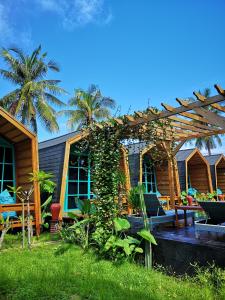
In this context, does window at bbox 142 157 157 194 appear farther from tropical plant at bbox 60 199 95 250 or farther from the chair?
the chair

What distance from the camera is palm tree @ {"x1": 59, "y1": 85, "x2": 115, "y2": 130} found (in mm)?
26594

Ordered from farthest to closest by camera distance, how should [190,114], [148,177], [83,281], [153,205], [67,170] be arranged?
1. [148,177]
2. [67,170]
3. [153,205]
4. [190,114]
5. [83,281]

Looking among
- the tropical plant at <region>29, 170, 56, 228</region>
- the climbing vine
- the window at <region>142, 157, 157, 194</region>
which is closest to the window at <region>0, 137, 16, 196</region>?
the tropical plant at <region>29, 170, 56, 228</region>

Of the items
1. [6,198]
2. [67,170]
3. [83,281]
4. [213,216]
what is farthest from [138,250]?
[6,198]

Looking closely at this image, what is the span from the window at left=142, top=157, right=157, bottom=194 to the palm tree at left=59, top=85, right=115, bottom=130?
1309cm

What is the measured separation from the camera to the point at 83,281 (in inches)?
165

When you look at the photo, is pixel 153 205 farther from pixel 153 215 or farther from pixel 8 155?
pixel 8 155

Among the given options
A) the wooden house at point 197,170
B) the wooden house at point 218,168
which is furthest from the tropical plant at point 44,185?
the wooden house at point 218,168

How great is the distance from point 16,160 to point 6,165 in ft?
1.24

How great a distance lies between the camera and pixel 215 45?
10.2 meters

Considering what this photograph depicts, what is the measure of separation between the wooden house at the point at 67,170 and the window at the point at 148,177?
3.64 metres

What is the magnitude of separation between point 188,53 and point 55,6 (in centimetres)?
544

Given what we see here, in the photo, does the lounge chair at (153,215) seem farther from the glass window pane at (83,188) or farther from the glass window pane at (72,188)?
the glass window pane at (83,188)

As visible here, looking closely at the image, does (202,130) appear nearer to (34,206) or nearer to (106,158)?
(106,158)
